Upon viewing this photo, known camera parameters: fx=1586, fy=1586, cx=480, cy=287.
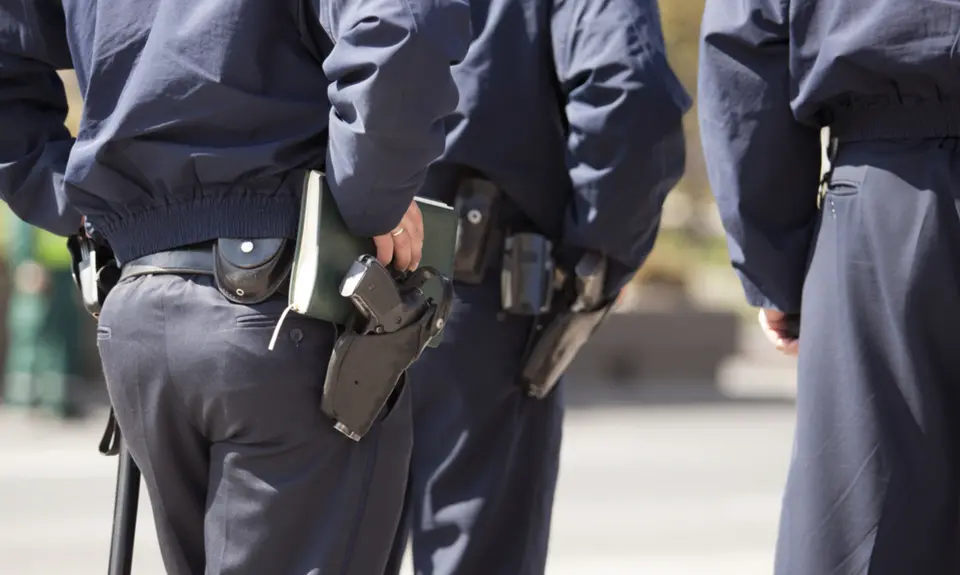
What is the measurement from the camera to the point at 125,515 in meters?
3.01

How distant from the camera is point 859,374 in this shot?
3057mm

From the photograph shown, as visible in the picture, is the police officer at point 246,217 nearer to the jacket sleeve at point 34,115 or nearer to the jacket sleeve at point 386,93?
the jacket sleeve at point 386,93

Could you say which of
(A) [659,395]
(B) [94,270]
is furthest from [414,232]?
(A) [659,395]

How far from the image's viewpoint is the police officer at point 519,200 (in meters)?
3.66

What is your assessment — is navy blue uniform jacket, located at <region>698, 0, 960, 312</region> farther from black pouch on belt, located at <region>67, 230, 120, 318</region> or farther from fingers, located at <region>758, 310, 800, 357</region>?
black pouch on belt, located at <region>67, 230, 120, 318</region>

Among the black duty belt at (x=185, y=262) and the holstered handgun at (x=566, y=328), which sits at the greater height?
the black duty belt at (x=185, y=262)

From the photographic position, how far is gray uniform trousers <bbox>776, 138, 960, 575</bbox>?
2.97 meters

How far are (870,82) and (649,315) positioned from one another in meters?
10.1

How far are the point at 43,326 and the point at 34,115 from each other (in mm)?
7152

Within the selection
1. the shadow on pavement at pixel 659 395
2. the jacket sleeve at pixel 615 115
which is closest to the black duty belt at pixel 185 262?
the jacket sleeve at pixel 615 115

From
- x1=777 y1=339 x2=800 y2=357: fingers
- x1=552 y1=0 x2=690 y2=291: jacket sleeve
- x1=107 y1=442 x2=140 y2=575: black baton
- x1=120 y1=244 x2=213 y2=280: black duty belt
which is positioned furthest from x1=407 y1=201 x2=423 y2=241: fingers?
x1=777 y1=339 x2=800 y2=357: fingers

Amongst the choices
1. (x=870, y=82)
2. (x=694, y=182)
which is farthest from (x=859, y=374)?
(x=694, y=182)

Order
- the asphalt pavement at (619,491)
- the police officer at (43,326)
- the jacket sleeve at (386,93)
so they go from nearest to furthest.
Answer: the jacket sleeve at (386,93)
the asphalt pavement at (619,491)
the police officer at (43,326)

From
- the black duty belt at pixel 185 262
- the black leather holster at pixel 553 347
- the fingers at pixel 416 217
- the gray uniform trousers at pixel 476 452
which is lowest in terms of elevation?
the gray uniform trousers at pixel 476 452
